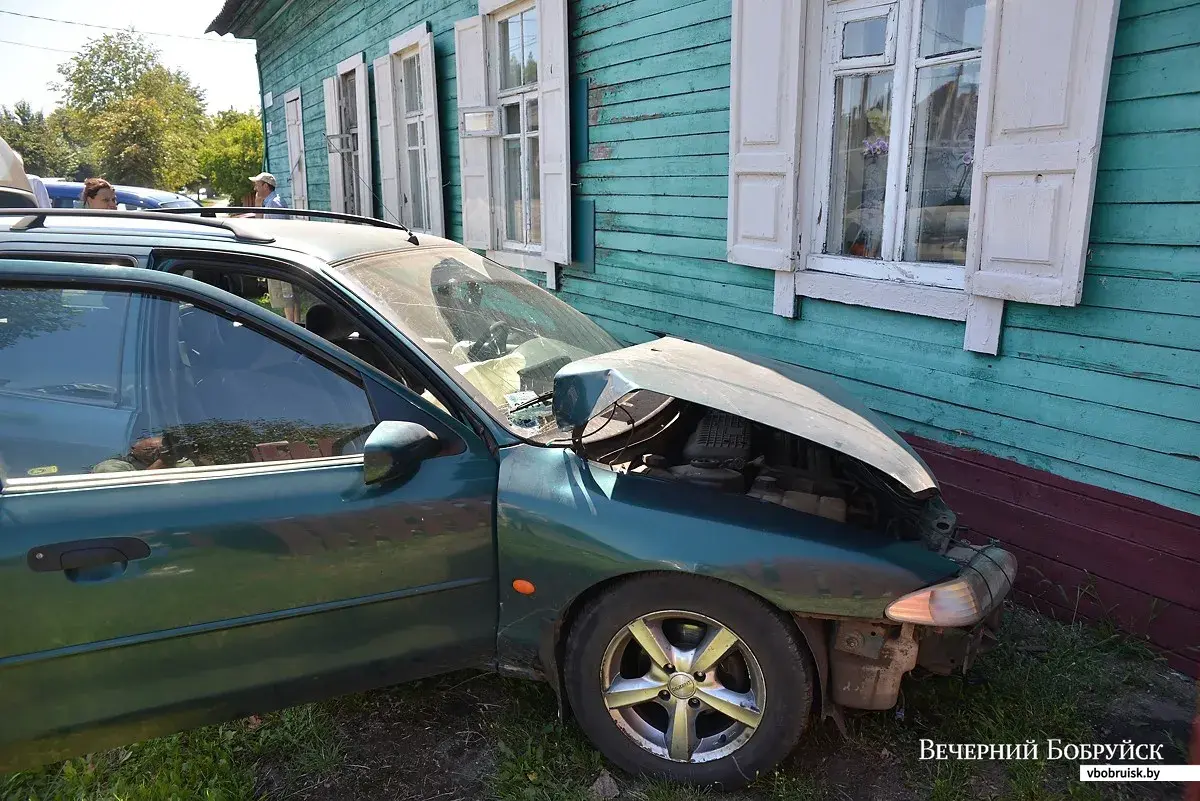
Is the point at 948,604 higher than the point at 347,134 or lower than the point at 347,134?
lower

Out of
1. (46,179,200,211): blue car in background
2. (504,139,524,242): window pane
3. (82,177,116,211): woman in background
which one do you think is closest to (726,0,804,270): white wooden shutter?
(504,139,524,242): window pane

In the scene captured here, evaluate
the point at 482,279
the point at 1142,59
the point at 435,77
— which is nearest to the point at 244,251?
the point at 482,279

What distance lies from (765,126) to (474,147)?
363 centimetres

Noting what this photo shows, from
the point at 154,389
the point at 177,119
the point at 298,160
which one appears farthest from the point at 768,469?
the point at 177,119

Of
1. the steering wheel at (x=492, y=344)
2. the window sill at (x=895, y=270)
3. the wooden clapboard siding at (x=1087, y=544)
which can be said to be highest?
the window sill at (x=895, y=270)

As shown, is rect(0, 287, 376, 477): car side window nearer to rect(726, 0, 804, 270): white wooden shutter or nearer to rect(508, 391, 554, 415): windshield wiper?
rect(508, 391, 554, 415): windshield wiper

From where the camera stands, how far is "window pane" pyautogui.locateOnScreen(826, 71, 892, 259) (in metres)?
3.87

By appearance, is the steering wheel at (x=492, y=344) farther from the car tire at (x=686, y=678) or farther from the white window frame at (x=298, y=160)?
the white window frame at (x=298, y=160)

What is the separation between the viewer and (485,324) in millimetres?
2773

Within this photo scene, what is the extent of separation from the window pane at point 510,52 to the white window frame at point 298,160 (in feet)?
22.7

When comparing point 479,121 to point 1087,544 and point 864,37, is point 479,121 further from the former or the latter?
point 1087,544

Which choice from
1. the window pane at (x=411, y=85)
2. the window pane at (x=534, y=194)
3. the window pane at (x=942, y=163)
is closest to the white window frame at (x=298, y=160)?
the window pane at (x=411, y=85)

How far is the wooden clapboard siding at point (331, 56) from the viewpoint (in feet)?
25.1

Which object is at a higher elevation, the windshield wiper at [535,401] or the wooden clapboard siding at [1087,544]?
the windshield wiper at [535,401]
